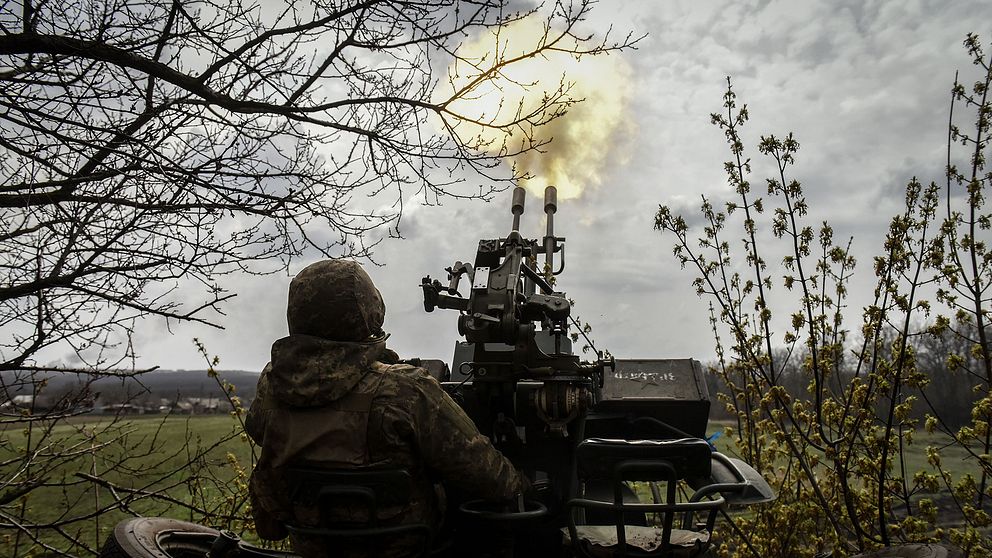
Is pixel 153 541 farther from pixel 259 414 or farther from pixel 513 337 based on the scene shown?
pixel 513 337

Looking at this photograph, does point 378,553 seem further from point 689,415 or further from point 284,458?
point 689,415

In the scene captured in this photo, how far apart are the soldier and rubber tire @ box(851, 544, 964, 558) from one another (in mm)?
1770

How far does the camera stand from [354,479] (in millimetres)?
2752

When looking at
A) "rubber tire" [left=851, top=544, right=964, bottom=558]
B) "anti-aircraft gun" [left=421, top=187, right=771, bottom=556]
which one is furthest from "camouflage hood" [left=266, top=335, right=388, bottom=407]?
"rubber tire" [left=851, top=544, right=964, bottom=558]

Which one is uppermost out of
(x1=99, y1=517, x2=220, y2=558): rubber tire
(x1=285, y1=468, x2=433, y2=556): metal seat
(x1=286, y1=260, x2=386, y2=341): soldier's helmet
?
(x1=286, y1=260, x2=386, y2=341): soldier's helmet

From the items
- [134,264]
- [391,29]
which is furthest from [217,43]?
[134,264]

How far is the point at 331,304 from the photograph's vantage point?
3092 mm

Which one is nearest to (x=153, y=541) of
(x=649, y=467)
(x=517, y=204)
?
(x=649, y=467)

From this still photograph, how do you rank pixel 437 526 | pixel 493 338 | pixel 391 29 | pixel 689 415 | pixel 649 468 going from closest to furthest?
pixel 649 468, pixel 437 526, pixel 493 338, pixel 391 29, pixel 689 415

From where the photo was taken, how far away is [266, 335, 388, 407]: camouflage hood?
291 centimetres

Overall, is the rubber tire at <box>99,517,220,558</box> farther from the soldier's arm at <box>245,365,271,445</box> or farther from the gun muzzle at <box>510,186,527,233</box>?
the gun muzzle at <box>510,186,527,233</box>

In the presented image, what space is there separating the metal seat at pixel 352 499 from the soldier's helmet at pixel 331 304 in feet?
2.22

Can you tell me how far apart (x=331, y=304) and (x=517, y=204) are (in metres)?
3.56

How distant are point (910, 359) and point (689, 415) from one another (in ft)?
5.89
